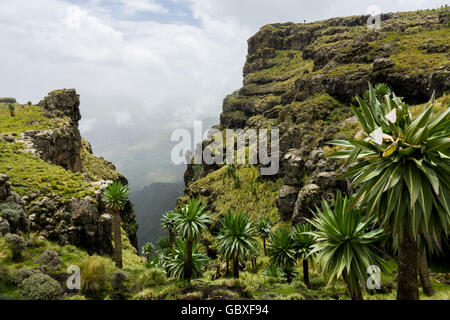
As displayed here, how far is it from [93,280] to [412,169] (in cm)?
1978

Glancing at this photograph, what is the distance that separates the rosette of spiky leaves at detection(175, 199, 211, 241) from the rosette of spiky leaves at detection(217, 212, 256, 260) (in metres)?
3.09

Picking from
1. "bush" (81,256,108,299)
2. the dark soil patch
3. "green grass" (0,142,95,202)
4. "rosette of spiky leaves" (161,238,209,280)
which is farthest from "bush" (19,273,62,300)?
"green grass" (0,142,95,202)

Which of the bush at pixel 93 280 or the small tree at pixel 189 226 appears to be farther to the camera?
the small tree at pixel 189 226

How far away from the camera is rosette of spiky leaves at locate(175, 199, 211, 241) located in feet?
67.8

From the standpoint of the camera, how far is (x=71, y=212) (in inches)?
1056

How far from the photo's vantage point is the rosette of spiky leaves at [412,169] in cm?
827

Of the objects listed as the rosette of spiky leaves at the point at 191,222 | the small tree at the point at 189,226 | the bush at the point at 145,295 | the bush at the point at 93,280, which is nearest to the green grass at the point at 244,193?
the small tree at the point at 189,226

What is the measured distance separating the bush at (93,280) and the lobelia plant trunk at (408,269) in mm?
18166

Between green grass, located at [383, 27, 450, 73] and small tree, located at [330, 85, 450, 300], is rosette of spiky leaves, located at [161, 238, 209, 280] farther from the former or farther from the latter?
green grass, located at [383, 27, 450, 73]

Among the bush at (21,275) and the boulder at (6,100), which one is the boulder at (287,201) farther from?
the boulder at (6,100)

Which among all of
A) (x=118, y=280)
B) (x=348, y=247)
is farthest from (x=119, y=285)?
(x=348, y=247)

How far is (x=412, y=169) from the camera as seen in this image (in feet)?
28.2

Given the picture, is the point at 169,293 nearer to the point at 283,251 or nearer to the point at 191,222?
the point at 191,222
